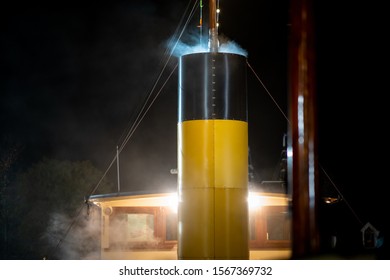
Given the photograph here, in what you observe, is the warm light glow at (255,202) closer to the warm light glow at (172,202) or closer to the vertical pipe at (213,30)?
the warm light glow at (172,202)

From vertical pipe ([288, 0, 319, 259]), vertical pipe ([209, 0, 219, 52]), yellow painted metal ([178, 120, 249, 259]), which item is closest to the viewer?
vertical pipe ([288, 0, 319, 259])

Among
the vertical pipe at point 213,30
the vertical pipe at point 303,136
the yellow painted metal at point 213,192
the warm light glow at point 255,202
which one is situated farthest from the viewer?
the warm light glow at point 255,202

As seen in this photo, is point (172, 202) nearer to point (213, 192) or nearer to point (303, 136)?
point (213, 192)

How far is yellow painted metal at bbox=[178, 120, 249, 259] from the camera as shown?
6.91 metres

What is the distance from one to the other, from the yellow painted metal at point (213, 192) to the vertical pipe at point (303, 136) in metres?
1.44

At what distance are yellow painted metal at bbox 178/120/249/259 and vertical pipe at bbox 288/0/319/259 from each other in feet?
4.71

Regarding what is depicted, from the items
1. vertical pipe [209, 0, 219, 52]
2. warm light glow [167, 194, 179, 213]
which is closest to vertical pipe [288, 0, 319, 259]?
vertical pipe [209, 0, 219, 52]

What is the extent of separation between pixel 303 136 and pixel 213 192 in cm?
173

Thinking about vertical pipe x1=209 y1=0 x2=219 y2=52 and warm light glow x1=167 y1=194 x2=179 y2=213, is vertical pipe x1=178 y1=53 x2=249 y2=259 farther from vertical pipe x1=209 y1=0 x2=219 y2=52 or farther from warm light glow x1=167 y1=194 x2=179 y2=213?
warm light glow x1=167 y1=194 x2=179 y2=213

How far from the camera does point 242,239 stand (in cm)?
699

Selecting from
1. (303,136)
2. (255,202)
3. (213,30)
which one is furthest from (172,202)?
(303,136)

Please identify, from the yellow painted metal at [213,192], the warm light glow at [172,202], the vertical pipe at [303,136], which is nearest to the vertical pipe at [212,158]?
the yellow painted metal at [213,192]

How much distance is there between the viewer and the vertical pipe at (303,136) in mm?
5309
